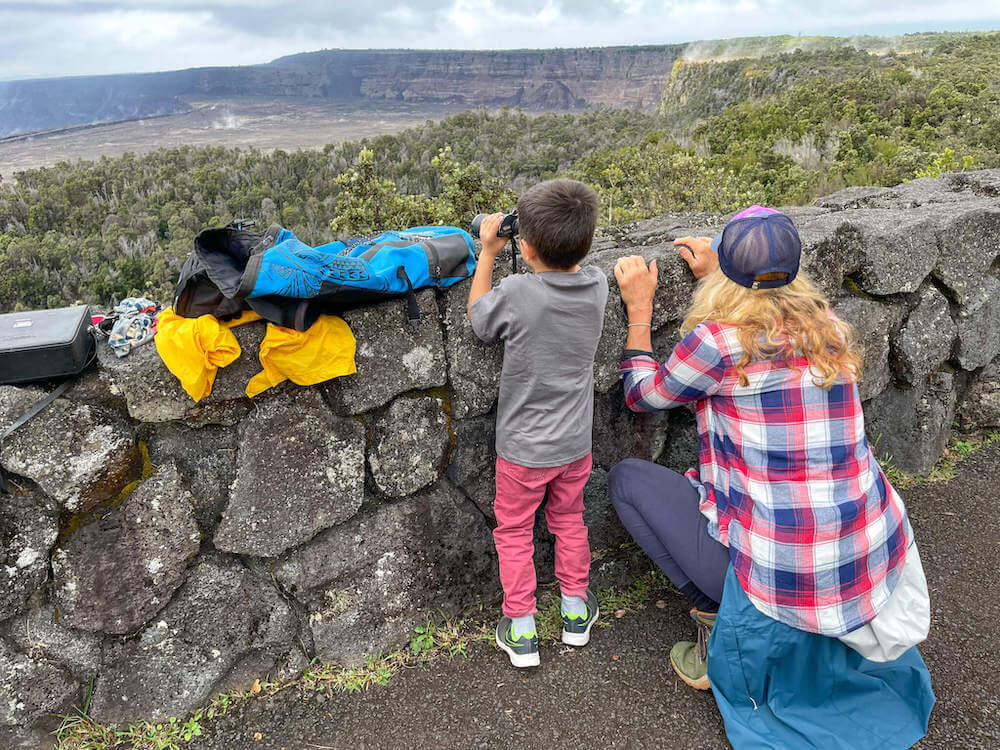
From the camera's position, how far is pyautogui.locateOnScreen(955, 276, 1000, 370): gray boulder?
3447 millimetres

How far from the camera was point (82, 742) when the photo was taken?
224 cm

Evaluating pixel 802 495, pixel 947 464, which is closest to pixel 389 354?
pixel 802 495

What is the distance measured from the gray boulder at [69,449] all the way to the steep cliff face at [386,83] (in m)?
133

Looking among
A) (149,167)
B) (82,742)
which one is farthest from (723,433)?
(149,167)

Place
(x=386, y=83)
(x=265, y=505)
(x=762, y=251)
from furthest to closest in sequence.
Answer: (x=386, y=83) < (x=265, y=505) < (x=762, y=251)

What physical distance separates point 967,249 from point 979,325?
0.43 meters

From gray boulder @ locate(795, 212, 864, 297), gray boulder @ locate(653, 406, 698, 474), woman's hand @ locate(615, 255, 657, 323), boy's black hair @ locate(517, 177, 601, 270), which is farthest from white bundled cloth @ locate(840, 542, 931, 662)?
boy's black hair @ locate(517, 177, 601, 270)

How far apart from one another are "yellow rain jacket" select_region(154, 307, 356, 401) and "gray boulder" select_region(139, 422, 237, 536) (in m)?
0.21

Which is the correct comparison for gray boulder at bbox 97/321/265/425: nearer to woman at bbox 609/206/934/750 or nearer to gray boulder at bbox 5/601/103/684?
gray boulder at bbox 5/601/103/684

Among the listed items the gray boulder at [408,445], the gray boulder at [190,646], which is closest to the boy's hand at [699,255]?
the gray boulder at [408,445]

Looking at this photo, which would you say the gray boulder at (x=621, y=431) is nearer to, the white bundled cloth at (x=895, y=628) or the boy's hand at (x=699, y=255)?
the boy's hand at (x=699, y=255)

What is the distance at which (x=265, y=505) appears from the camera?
229cm

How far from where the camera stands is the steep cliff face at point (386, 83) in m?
130

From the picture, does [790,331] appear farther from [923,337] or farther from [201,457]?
[201,457]
